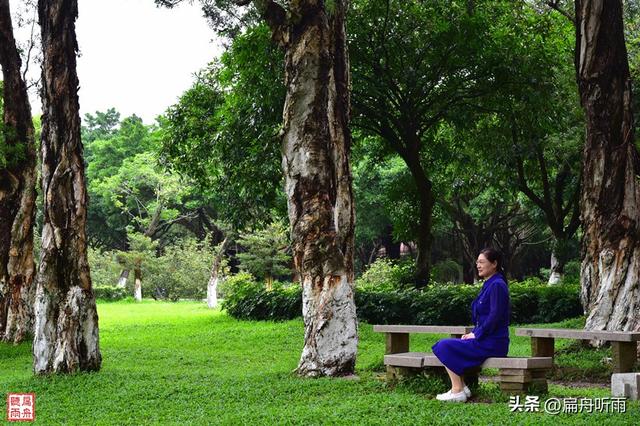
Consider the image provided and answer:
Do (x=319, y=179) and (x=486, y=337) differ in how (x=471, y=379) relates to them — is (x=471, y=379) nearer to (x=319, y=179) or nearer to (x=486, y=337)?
(x=486, y=337)

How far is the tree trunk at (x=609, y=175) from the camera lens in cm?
1138

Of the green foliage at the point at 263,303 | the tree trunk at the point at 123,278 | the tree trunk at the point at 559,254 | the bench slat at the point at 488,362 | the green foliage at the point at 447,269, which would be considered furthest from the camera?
the tree trunk at the point at 123,278

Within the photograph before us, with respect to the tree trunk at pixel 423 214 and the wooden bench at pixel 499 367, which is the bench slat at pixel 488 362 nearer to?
the wooden bench at pixel 499 367

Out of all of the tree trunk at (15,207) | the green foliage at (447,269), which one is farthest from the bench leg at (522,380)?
the green foliage at (447,269)

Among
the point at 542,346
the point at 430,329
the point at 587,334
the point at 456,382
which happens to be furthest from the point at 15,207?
the point at 587,334

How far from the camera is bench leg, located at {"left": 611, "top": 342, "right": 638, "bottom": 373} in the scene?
8648 millimetres

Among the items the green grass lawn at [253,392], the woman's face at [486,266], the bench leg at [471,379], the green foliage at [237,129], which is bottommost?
the green grass lawn at [253,392]

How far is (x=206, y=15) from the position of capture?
15.2m

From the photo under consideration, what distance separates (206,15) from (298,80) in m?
5.75

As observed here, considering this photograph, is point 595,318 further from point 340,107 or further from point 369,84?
point 369,84

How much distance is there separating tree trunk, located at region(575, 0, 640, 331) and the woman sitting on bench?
14.6 ft

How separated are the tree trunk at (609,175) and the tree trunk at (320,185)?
3.88 m

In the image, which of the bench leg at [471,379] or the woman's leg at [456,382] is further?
the bench leg at [471,379]

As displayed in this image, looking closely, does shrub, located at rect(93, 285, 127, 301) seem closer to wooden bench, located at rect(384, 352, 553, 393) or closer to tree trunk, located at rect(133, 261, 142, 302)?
tree trunk, located at rect(133, 261, 142, 302)
